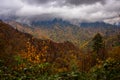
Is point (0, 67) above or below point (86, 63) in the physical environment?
above

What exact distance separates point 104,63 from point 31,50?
29487 millimetres

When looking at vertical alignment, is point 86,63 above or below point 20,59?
below

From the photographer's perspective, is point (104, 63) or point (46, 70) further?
point (46, 70)

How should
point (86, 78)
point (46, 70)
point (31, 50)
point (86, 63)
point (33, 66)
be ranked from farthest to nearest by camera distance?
point (86, 63), point (31, 50), point (46, 70), point (33, 66), point (86, 78)

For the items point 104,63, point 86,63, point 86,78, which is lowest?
point 86,63

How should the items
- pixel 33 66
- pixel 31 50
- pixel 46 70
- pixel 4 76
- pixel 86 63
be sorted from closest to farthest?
pixel 4 76, pixel 33 66, pixel 46 70, pixel 31 50, pixel 86 63

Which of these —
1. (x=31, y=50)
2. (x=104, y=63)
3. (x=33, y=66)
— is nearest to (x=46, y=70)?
(x=33, y=66)

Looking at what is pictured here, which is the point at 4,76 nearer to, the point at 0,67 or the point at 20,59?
the point at 0,67

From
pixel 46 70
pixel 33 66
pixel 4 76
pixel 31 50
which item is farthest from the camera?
pixel 31 50

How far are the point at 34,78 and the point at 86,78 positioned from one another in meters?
1.49

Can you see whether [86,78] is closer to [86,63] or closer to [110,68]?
[110,68]

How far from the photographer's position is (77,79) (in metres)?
6.40

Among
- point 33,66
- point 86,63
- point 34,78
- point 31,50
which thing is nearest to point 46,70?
point 33,66

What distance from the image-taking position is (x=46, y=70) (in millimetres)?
8773
